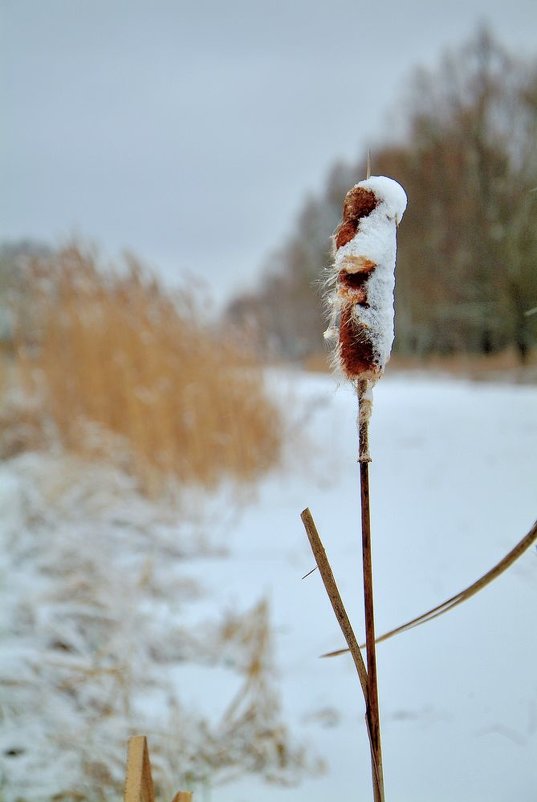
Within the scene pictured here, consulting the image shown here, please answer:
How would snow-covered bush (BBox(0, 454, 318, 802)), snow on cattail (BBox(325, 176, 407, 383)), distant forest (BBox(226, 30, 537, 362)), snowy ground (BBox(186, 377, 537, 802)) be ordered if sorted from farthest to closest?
1. distant forest (BBox(226, 30, 537, 362))
2. snow-covered bush (BBox(0, 454, 318, 802))
3. snowy ground (BBox(186, 377, 537, 802))
4. snow on cattail (BBox(325, 176, 407, 383))

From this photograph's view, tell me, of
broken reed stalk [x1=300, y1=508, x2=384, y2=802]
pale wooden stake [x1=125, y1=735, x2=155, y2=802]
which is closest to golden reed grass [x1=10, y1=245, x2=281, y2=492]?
pale wooden stake [x1=125, y1=735, x2=155, y2=802]

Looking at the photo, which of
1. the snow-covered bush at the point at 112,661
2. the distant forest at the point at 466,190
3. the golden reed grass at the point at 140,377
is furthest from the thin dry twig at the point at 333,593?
the golden reed grass at the point at 140,377

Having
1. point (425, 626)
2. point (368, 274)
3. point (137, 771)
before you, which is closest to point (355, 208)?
point (368, 274)

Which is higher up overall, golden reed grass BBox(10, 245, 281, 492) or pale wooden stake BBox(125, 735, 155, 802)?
golden reed grass BBox(10, 245, 281, 492)

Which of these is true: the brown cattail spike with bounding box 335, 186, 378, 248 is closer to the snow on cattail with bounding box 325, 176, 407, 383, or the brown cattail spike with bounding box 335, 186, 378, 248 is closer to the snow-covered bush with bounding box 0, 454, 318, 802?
the snow on cattail with bounding box 325, 176, 407, 383

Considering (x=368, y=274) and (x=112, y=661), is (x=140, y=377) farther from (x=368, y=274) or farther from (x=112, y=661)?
(x=368, y=274)

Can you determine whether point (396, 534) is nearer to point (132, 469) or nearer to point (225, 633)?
point (225, 633)
